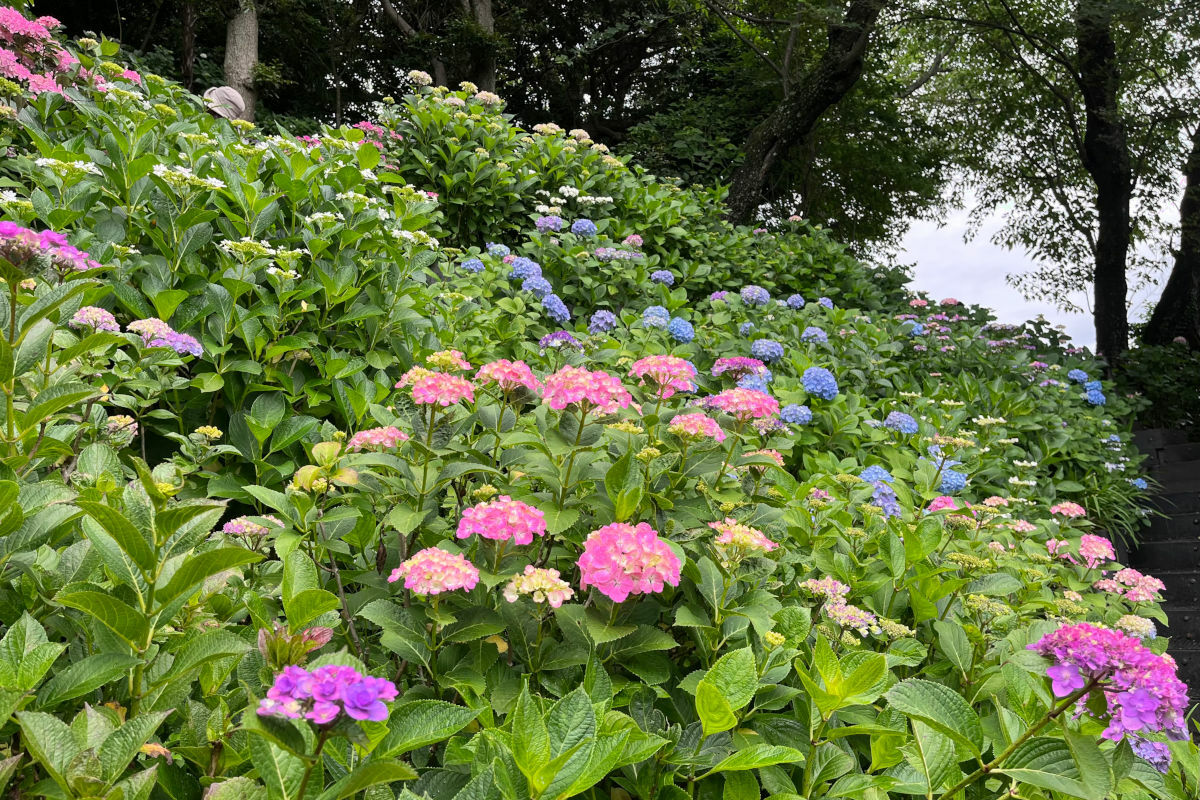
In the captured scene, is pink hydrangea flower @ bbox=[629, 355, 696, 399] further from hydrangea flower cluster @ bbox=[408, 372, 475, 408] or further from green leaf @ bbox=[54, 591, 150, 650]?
green leaf @ bbox=[54, 591, 150, 650]

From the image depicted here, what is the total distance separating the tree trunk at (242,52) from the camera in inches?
434

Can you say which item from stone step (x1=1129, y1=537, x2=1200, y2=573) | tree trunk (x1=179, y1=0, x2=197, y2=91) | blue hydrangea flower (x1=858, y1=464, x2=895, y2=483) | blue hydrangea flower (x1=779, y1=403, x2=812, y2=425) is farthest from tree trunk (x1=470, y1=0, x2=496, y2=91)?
blue hydrangea flower (x1=858, y1=464, x2=895, y2=483)

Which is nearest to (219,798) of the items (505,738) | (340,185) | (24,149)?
(505,738)

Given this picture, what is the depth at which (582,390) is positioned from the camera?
63.6 inches

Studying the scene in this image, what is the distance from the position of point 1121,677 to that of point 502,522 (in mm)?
987

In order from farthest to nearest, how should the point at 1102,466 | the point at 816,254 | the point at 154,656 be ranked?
the point at 816,254 → the point at 1102,466 → the point at 154,656

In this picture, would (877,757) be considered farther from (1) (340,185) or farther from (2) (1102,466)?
(2) (1102,466)

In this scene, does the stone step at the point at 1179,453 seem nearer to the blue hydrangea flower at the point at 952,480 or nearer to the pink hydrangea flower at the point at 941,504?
the blue hydrangea flower at the point at 952,480

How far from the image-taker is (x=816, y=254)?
776cm

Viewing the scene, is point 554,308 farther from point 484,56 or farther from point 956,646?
point 484,56

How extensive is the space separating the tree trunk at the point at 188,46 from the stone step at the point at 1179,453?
47.9 ft

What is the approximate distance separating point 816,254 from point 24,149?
6.58 m

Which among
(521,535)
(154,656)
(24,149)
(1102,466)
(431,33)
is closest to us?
(154,656)

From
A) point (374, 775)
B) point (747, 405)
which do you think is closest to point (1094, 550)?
point (747, 405)
